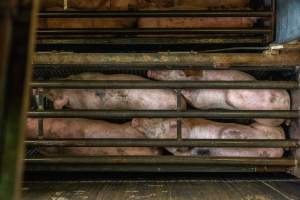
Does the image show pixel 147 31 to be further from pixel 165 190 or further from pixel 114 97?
pixel 165 190

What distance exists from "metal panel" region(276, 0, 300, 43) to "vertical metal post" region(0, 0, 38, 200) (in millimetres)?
1947

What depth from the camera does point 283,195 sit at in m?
2.29

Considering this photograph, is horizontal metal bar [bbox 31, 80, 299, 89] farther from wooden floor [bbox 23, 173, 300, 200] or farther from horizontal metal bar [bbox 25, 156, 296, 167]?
wooden floor [bbox 23, 173, 300, 200]

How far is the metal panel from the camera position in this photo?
2.40 m

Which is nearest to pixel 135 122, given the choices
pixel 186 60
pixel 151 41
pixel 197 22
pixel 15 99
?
pixel 186 60

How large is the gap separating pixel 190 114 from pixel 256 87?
1.39 feet

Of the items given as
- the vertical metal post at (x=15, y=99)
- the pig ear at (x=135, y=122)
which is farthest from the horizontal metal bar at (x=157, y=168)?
the vertical metal post at (x=15, y=99)

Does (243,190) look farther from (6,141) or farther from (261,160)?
(6,141)

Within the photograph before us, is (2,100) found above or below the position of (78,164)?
above

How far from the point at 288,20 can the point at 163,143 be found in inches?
41.5

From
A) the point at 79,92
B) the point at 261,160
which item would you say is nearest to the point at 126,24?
the point at 79,92

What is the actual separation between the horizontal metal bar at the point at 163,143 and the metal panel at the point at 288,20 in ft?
2.04

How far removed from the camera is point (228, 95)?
2748 millimetres

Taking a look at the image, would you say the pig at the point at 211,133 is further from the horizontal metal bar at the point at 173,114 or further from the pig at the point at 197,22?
the pig at the point at 197,22
